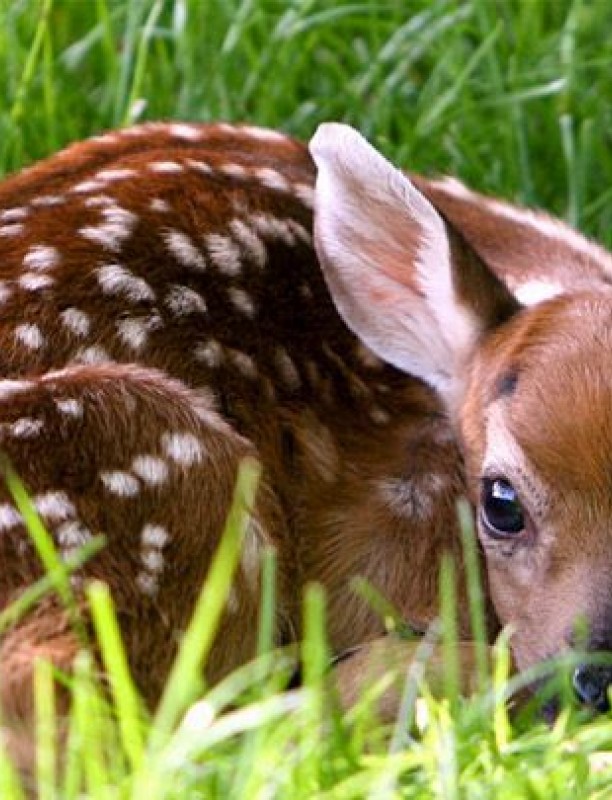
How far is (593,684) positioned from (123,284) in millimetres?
1143

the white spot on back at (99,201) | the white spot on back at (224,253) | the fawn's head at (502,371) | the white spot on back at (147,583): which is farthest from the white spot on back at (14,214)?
the white spot on back at (147,583)

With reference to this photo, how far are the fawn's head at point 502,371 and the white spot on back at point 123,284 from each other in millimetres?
454

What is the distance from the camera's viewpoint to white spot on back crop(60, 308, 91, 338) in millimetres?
4613

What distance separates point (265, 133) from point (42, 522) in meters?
1.46

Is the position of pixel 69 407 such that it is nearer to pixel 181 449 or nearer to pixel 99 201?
pixel 181 449

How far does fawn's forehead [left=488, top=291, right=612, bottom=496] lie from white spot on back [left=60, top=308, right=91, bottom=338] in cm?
71

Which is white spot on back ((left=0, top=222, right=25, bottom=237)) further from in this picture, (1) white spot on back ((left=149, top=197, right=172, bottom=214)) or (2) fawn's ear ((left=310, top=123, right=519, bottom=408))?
(2) fawn's ear ((left=310, top=123, right=519, bottom=408))

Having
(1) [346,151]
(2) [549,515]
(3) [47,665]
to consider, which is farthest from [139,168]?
(3) [47,665]

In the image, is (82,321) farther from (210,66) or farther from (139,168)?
(210,66)

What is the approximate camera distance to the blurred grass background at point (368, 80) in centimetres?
600

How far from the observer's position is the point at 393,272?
5.12 metres

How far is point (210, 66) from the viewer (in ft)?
19.9

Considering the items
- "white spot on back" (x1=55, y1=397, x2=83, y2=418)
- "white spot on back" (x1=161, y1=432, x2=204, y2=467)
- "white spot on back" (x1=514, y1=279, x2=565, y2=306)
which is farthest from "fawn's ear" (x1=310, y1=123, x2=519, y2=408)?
"white spot on back" (x1=55, y1=397, x2=83, y2=418)

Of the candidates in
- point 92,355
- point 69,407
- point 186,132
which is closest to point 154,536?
point 69,407
